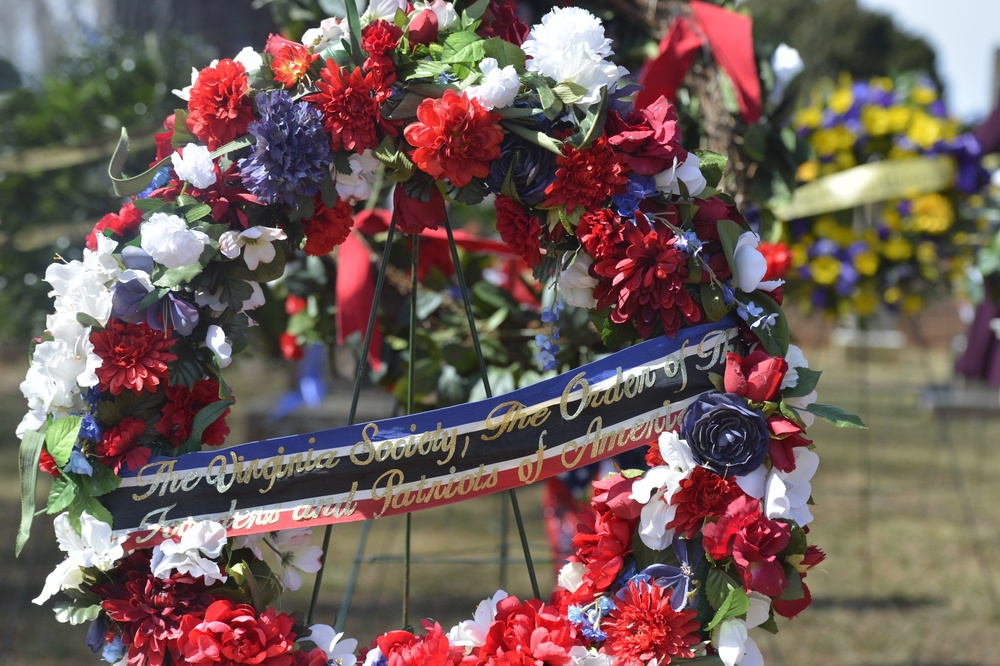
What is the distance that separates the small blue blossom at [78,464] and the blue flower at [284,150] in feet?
1.81

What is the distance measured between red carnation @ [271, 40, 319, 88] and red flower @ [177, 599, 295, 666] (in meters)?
0.93

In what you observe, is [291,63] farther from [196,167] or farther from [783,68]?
[783,68]

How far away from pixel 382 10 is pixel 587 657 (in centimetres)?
124

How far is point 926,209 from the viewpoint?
4.33 metres

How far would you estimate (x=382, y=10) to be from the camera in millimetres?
1791

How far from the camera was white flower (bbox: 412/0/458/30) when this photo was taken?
1779 millimetres

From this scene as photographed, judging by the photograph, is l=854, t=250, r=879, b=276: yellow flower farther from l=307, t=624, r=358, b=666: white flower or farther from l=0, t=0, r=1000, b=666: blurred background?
l=307, t=624, r=358, b=666: white flower

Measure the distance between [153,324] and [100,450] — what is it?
243mm

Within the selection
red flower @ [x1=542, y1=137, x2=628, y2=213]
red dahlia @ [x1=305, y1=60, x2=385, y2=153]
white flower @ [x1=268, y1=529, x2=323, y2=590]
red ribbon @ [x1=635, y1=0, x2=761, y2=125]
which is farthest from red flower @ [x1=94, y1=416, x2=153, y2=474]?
red ribbon @ [x1=635, y1=0, x2=761, y2=125]

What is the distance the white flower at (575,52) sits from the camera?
5.37 ft

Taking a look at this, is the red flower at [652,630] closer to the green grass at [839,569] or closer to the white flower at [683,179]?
the white flower at [683,179]

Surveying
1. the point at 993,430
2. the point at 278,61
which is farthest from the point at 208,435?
the point at 993,430

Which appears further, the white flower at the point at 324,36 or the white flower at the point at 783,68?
the white flower at the point at 783,68

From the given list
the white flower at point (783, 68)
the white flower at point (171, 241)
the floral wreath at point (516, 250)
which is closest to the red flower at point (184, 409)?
the floral wreath at point (516, 250)
